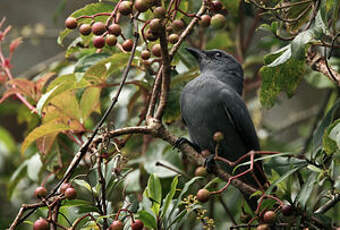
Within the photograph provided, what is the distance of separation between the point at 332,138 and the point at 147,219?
875mm

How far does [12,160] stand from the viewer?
4.98m

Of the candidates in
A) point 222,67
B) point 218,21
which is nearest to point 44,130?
point 218,21

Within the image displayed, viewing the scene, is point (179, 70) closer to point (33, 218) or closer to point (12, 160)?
point (33, 218)

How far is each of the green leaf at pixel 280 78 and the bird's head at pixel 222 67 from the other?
108 cm

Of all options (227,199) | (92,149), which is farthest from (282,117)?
(92,149)

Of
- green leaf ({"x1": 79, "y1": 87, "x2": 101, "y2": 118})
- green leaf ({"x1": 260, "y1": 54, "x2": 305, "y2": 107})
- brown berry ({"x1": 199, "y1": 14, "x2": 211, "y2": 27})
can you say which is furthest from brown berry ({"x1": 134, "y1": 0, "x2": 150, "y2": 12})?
green leaf ({"x1": 79, "y1": 87, "x2": 101, "y2": 118})

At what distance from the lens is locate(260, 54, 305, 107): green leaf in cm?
273

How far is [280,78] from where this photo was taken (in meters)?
2.80

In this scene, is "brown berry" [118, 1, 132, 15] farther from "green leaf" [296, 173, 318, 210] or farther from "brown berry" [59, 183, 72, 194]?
"green leaf" [296, 173, 318, 210]

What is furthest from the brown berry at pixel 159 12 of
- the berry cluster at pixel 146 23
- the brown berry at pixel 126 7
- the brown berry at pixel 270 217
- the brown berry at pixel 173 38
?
the brown berry at pixel 270 217

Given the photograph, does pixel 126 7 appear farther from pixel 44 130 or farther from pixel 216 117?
pixel 216 117

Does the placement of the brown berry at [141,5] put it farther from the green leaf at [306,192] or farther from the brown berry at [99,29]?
the green leaf at [306,192]

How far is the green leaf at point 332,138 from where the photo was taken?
210 cm

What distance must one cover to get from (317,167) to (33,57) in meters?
7.25
